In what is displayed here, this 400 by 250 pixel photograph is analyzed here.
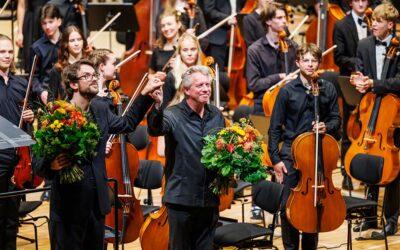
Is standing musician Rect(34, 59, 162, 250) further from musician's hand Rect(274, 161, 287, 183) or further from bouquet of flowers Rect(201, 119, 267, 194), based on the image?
musician's hand Rect(274, 161, 287, 183)

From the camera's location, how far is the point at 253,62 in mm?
8062

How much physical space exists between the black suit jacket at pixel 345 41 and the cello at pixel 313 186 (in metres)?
2.45

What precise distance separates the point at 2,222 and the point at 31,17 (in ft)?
15.1

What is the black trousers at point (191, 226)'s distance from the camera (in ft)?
17.6

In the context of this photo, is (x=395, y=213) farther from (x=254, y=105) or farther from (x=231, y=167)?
(x=231, y=167)

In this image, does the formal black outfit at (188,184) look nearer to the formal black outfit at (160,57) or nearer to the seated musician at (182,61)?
the seated musician at (182,61)

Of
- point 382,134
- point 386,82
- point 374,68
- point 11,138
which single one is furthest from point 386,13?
point 11,138

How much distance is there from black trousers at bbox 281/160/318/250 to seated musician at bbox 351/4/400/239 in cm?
100

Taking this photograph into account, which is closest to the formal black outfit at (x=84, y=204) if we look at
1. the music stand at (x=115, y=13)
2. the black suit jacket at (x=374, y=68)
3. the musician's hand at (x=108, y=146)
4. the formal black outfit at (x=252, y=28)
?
the musician's hand at (x=108, y=146)

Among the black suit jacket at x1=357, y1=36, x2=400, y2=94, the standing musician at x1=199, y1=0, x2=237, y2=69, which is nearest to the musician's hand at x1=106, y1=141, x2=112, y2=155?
the black suit jacket at x1=357, y1=36, x2=400, y2=94

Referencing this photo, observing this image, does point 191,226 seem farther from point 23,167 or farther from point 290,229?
point 23,167

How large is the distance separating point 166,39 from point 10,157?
2.83 m

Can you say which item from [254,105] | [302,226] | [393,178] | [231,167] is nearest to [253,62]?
[254,105]

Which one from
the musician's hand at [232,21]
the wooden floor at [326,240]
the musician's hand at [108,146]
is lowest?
the wooden floor at [326,240]
